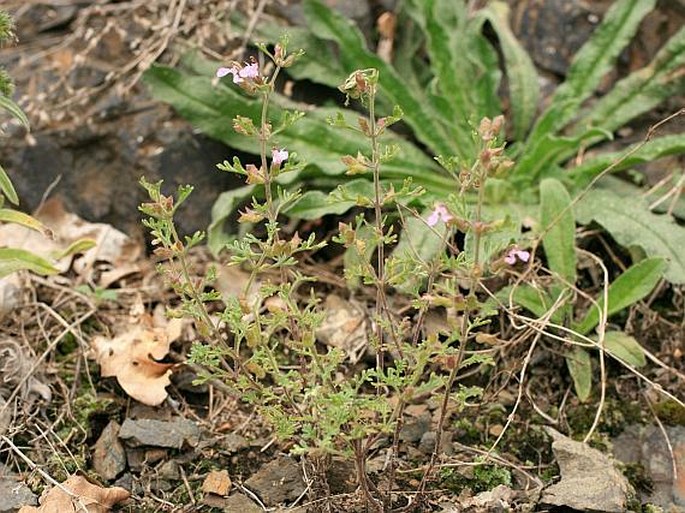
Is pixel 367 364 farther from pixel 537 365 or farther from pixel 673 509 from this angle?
pixel 673 509

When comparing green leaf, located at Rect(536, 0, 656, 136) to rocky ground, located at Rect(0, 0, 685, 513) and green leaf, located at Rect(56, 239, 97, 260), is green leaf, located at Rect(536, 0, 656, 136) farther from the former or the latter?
green leaf, located at Rect(56, 239, 97, 260)

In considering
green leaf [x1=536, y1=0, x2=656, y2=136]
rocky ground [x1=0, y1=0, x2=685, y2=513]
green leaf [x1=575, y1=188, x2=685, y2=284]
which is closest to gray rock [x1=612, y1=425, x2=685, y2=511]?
rocky ground [x1=0, y1=0, x2=685, y2=513]

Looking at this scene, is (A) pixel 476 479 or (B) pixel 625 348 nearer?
(A) pixel 476 479

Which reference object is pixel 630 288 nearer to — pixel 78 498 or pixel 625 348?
pixel 625 348

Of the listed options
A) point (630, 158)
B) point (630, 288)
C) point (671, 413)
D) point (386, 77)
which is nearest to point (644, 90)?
point (630, 158)

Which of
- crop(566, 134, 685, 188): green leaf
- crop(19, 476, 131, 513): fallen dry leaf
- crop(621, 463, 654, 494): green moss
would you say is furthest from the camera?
crop(566, 134, 685, 188): green leaf
